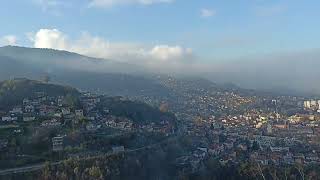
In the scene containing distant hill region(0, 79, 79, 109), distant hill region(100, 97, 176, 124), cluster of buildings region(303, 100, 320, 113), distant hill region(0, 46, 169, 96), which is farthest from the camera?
distant hill region(0, 46, 169, 96)

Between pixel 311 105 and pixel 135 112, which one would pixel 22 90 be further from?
pixel 311 105

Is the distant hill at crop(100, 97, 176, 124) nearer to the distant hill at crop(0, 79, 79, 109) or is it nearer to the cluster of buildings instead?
the distant hill at crop(0, 79, 79, 109)

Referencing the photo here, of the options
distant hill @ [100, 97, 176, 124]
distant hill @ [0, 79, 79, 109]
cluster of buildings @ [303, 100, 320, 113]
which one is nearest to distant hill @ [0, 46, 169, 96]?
cluster of buildings @ [303, 100, 320, 113]

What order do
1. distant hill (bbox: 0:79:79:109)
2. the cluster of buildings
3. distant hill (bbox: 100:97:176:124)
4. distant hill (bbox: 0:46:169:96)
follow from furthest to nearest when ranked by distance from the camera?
distant hill (bbox: 0:46:169:96) → the cluster of buildings → distant hill (bbox: 0:79:79:109) → distant hill (bbox: 100:97:176:124)

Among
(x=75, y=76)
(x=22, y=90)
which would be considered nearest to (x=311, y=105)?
(x=75, y=76)

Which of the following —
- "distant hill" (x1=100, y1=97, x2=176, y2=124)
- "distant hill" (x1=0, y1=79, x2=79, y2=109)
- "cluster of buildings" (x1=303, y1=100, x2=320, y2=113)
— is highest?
"distant hill" (x1=0, y1=79, x2=79, y2=109)

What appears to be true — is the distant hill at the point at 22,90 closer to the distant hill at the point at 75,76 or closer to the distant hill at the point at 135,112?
the distant hill at the point at 135,112

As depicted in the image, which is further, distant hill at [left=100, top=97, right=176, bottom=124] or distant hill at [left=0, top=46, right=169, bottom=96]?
distant hill at [left=0, top=46, right=169, bottom=96]

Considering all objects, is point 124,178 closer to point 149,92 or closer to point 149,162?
point 149,162
